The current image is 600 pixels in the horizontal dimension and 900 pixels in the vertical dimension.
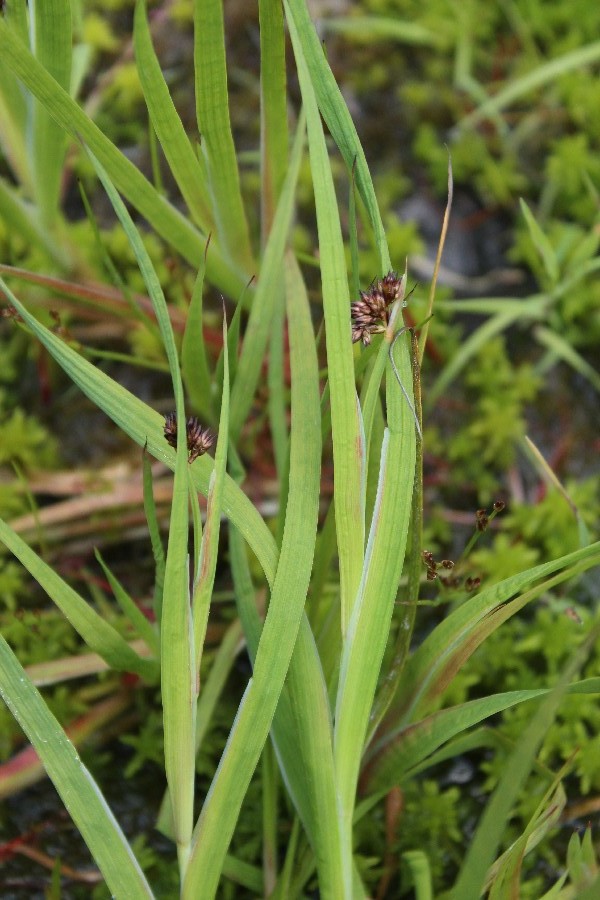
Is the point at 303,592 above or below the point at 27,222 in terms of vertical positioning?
below

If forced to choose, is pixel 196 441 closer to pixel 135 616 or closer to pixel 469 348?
pixel 135 616

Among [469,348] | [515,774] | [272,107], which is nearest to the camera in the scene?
[515,774]

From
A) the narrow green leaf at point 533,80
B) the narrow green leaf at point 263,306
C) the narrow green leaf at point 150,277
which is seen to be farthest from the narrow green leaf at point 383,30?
the narrow green leaf at point 150,277

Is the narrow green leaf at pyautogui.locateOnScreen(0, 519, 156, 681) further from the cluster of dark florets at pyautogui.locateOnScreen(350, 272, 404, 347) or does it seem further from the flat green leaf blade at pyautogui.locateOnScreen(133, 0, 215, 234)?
the flat green leaf blade at pyautogui.locateOnScreen(133, 0, 215, 234)

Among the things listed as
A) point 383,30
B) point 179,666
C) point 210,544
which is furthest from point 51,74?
point 383,30

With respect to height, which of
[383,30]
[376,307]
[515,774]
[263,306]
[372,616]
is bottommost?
[515,774]

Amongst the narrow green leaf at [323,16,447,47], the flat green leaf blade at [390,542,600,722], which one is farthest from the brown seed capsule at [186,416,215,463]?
the narrow green leaf at [323,16,447,47]
